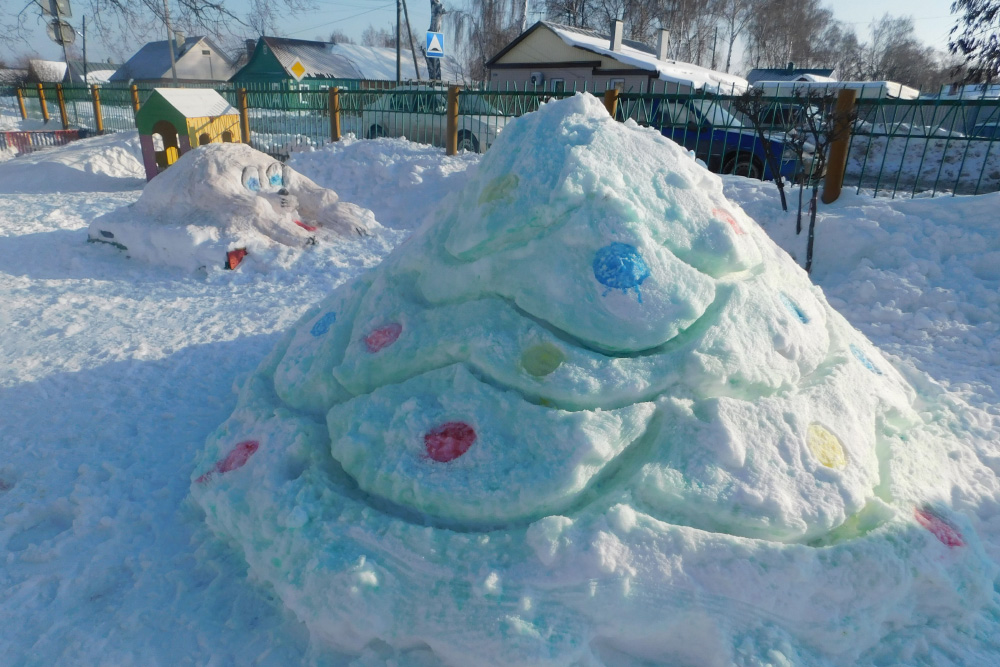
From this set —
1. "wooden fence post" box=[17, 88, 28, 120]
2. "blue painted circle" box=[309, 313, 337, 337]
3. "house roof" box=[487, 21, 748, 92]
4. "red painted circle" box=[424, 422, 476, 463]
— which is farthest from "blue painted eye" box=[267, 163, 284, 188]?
"wooden fence post" box=[17, 88, 28, 120]

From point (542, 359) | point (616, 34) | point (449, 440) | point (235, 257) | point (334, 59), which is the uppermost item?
point (616, 34)

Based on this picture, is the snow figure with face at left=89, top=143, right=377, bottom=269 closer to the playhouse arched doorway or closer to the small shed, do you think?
the small shed

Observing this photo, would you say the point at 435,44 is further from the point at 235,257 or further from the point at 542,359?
the point at 542,359

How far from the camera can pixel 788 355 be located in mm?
2295

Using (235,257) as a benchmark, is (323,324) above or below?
above

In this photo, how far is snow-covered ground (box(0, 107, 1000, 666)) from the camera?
6.65 feet

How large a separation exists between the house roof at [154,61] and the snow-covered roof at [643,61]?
28.6 m

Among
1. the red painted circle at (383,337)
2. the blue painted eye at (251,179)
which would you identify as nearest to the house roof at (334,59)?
the blue painted eye at (251,179)

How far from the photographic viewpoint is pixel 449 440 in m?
2.11

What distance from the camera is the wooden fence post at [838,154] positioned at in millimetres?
6176

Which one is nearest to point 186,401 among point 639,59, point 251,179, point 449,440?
point 449,440

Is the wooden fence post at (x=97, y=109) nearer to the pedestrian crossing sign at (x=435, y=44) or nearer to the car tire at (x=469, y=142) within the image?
the pedestrian crossing sign at (x=435, y=44)

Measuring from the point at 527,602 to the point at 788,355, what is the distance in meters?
1.32

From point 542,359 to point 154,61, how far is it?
4813 cm
